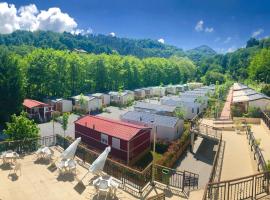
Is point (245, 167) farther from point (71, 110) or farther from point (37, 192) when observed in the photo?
point (71, 110)

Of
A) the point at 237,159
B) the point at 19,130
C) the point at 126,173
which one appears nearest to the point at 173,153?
the point at 237,159

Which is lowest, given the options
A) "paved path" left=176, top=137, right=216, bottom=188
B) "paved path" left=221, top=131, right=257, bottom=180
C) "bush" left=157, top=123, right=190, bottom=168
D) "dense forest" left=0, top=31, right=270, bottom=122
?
"paved path" left=176, top=137, right=216, bottom=188

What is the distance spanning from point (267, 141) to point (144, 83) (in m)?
61.8

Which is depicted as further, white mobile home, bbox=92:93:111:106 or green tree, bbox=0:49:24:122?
white mobile home, bbox=92:93:111:106

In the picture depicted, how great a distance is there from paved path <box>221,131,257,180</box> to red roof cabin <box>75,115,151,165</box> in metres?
7.80

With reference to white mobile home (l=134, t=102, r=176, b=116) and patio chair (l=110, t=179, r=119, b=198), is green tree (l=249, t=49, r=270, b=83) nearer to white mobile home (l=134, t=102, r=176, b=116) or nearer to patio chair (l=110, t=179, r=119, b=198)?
white mobile home (l=134, t=102, r=176, b=116)

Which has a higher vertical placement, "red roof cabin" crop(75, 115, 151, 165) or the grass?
"red roof cabin" crop(75, 115, 151, 165)

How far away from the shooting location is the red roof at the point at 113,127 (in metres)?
23.9

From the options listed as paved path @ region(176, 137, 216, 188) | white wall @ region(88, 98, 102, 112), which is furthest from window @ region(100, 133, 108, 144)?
white wall @ region(88, 98, 102, 112)

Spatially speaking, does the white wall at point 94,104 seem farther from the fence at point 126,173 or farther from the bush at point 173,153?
the fence at point 126,173

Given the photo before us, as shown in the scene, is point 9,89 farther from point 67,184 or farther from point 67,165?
point 67,184

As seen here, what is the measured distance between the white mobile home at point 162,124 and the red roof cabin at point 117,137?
11.5 feet

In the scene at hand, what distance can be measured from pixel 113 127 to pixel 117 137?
169 cm

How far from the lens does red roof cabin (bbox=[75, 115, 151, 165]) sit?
23.7m
